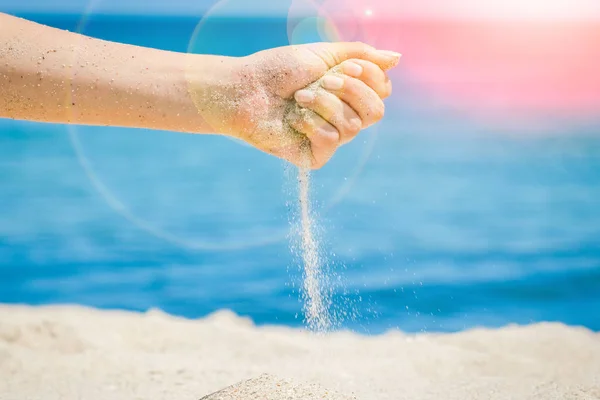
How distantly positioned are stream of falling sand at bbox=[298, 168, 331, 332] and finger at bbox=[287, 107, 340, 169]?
8 cm

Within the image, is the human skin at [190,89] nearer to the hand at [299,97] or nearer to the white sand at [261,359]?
the hand at [299,97]

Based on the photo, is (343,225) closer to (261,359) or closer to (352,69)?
(261,359)

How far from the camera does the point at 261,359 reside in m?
3.42

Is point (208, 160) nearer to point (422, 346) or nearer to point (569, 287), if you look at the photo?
point (569, 287)

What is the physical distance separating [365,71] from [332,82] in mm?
126

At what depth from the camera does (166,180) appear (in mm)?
8930

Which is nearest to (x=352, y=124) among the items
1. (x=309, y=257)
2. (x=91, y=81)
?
(x=309, y=257)

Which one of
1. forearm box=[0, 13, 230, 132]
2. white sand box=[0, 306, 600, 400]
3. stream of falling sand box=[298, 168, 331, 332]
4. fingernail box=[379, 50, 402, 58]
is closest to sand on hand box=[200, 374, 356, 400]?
stream of falling sand box=[298, 168, 331, 332]

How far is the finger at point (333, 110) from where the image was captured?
7.43 ft

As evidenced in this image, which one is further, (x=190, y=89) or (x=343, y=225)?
(x=343, y=225)

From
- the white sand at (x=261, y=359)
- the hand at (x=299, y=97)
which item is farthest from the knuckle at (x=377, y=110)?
the white sand at (x=261, y=359)

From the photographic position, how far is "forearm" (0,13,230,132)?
216cm

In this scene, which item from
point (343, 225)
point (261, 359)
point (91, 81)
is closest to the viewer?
point (91, 81)

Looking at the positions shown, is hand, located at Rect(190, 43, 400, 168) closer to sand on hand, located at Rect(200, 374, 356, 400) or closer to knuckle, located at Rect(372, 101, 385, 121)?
knuckle, located at Rect(372, 101, 385, 121)
